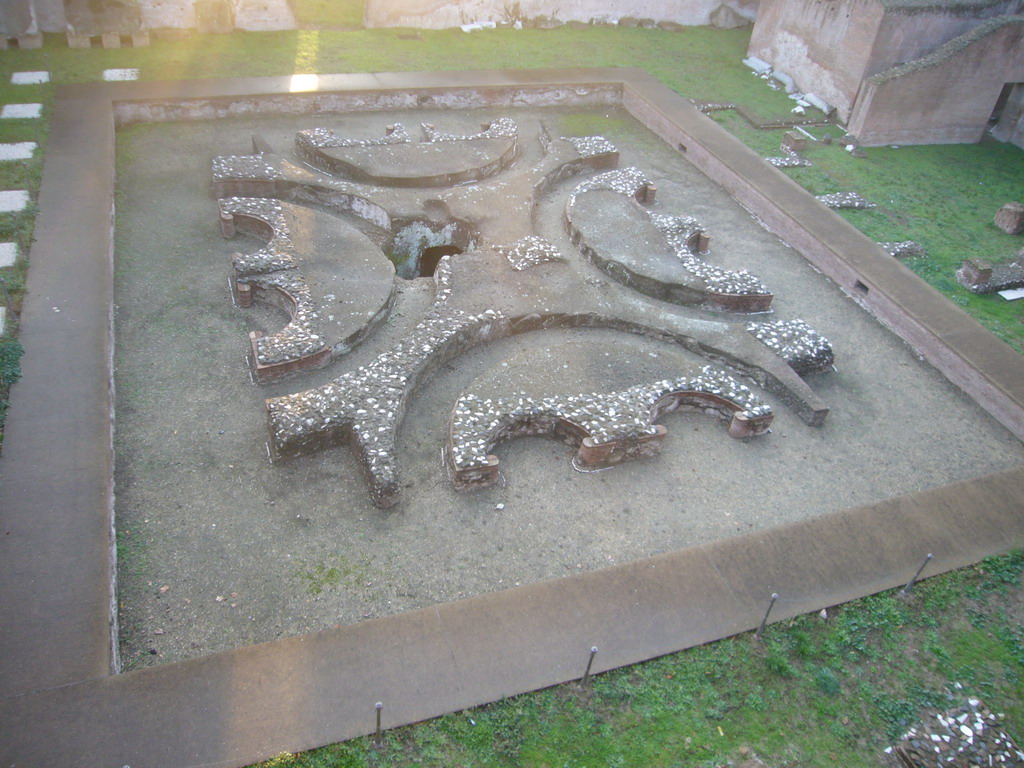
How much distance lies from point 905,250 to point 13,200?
1375 cm

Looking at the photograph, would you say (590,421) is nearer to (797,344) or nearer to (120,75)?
(797,344)

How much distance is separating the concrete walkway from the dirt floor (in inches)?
18.6

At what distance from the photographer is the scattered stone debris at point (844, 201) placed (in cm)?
1353

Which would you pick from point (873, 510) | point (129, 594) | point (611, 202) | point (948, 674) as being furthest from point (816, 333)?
point (129, 594)

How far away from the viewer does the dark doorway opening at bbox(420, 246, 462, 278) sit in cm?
1234

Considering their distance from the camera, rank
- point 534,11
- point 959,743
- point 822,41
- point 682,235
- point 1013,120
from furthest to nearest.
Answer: point 534,11, point 822,41, point 1013,120, point 682,235, point 959,743

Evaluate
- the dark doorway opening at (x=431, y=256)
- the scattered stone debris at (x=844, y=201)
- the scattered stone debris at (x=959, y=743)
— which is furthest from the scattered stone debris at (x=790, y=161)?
the scattered stone debris at (x=959, y=743)

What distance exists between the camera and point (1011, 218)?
13.1 metres

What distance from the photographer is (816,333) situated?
33.7 ft

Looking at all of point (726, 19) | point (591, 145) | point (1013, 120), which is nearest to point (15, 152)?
point (591, 145)

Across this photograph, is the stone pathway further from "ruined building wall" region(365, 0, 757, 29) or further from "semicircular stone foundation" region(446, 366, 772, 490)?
"ruined building wall" region(365, 0, 757, 29)

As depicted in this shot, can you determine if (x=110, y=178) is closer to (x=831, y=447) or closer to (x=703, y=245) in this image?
(x=703, y=245)

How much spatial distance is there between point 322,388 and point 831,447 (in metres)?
5.96

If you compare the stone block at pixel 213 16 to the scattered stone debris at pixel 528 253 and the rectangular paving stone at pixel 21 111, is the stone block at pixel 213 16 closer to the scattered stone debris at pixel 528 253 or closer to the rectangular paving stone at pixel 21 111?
the rectangular paving stone at pixel 21 111
